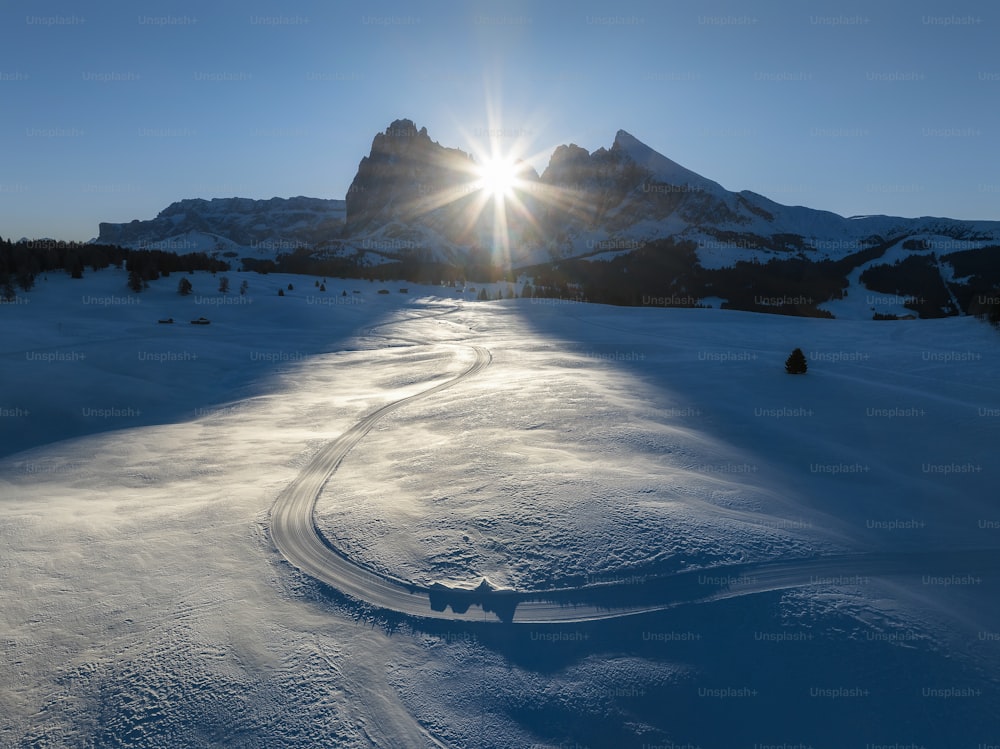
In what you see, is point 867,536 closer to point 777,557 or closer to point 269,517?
point 777,557

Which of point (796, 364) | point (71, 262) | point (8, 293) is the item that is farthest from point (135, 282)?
point (796, 364)

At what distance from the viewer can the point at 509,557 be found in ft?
24.8

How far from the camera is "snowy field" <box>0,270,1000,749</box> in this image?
5086 mm

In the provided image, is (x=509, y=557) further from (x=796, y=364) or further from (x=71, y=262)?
(x=71, y=262)

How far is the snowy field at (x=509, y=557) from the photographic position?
5086 mm

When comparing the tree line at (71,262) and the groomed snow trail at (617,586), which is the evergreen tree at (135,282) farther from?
the groomed snow trail at (617,586)

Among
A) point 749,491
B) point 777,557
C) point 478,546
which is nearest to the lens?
point 777,557

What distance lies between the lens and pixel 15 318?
30656 mm

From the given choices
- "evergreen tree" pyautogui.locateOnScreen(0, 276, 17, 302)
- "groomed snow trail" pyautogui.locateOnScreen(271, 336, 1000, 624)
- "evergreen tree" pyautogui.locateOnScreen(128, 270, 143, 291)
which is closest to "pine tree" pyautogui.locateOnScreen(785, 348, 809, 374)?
"groomed snow trail" pyautogui.locateOnScreen(271, 336, 1000, 624)

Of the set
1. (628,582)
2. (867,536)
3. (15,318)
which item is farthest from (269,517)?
(15,318)

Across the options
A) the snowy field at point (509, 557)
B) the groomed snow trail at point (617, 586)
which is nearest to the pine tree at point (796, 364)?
the snowy field at point (509, 557)

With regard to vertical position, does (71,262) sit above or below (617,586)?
above

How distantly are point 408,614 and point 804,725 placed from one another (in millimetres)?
4724

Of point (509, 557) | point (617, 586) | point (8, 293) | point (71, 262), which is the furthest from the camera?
point (71, 262)
